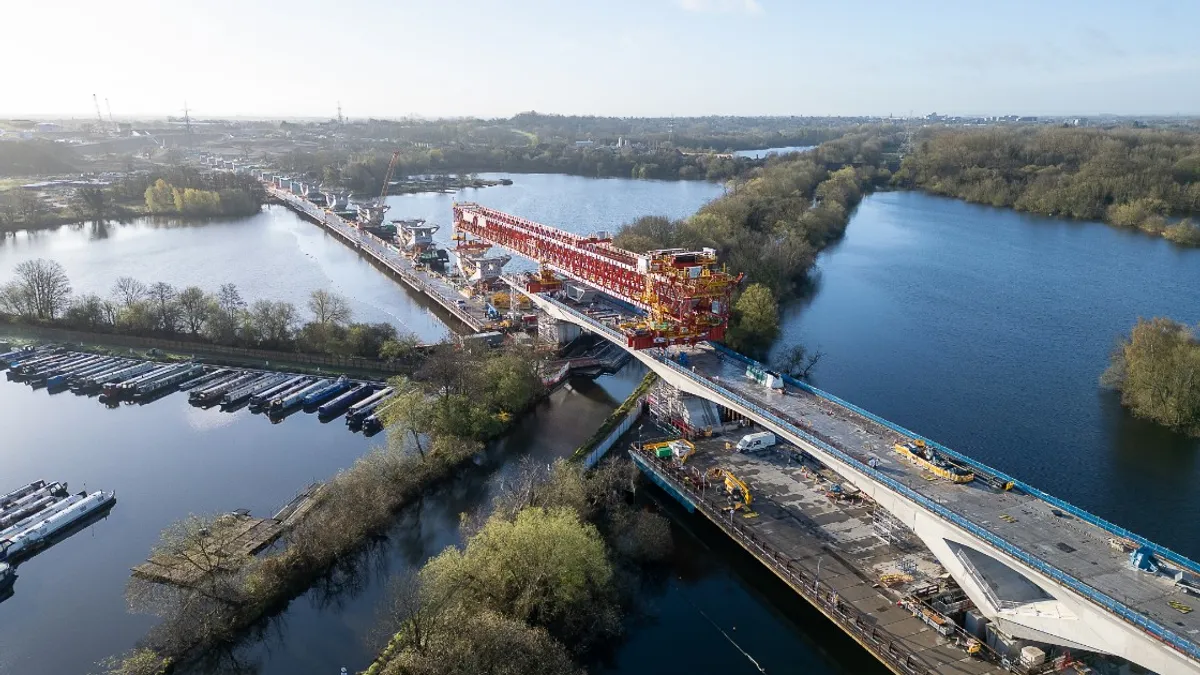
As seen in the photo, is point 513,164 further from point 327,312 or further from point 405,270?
point 327,312

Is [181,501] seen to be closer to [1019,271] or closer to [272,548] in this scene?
[272,548]

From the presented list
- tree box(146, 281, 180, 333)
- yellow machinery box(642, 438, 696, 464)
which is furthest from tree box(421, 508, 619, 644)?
tree box(146, 281, 180, 333)

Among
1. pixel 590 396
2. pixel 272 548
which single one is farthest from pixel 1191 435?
pixel 272 548

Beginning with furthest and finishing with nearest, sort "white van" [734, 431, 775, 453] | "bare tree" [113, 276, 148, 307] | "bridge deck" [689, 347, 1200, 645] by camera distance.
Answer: "bare tree" [113, 276, 148, 307], "white van" [734, 431, 775, 453], "bridge deck" [689, 347, 1200, 645]

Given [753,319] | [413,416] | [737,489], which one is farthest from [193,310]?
[737,489]

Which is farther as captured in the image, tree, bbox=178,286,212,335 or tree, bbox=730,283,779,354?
tree, bbox=178,286,212,335

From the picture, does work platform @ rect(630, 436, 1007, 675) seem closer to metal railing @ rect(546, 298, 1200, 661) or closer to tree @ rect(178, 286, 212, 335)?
metal railing @ rect(546, 298, 1200, 661)

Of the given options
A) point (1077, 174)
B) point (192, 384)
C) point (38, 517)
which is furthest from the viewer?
point (1077, 174)
